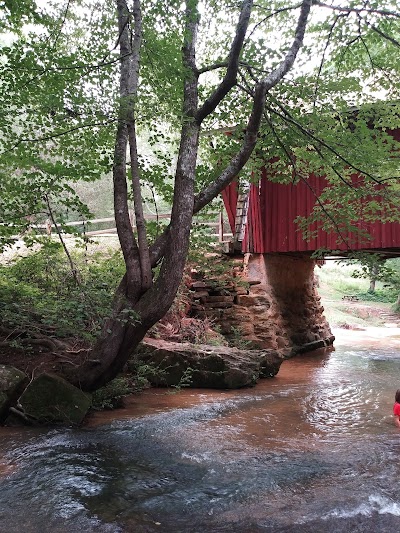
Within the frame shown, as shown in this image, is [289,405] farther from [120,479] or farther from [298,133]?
[298,133]

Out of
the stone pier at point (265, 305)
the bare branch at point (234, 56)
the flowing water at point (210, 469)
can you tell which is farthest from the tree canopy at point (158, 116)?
the stone pier at point (265, 305)

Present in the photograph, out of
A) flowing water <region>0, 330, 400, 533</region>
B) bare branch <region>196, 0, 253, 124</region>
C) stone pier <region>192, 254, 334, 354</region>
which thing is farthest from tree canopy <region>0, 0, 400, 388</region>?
stone pier <region>192, 254, 334, 354</region>

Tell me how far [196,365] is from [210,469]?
3598 mm

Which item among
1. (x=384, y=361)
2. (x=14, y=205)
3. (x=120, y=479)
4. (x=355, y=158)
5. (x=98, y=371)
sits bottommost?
A: (x=384, y=361)

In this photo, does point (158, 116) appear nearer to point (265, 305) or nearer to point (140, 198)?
point (140, 198)

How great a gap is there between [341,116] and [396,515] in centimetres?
478

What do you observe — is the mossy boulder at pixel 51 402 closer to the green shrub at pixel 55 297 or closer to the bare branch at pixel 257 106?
the green shrub at pixel 55 297

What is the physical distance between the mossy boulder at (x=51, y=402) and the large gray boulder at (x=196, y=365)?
173cm

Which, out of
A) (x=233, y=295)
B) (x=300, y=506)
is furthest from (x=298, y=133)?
(x=233, y=295)

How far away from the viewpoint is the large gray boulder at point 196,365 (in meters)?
7.09

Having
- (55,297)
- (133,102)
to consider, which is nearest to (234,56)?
(133,102)

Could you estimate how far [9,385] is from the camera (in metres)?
4.88

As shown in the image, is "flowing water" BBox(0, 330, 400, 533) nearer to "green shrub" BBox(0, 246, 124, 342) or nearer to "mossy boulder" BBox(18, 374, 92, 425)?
"mossy boulder" BBox(18, 374, 92, 425)

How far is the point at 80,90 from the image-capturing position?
5.23 metres
